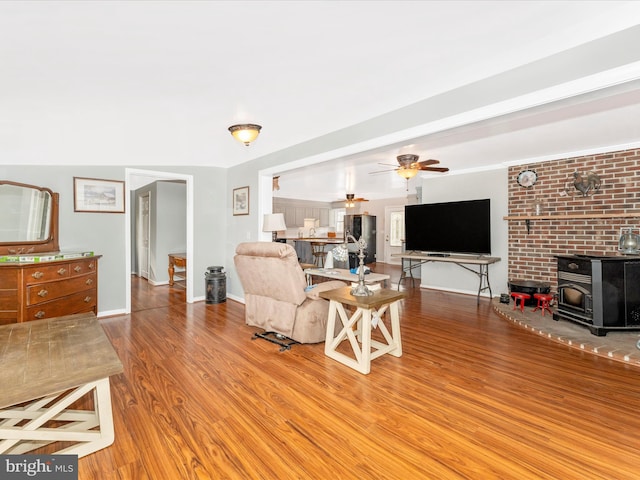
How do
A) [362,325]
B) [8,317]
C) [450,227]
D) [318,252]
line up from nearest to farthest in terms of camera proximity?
[362,325]
[8,317]
[450,227]
[318,252]

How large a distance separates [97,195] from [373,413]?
4.41 meters

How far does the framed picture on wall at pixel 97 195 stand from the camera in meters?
4.22

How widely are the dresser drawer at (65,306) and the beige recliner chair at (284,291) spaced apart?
6.50 ft

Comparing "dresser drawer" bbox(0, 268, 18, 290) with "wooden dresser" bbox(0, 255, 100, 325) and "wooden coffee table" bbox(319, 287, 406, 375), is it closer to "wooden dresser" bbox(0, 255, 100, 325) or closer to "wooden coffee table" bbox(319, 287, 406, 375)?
"wooden dresser" bbox(0, 255, 100, 325)

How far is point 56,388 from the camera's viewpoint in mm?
1557

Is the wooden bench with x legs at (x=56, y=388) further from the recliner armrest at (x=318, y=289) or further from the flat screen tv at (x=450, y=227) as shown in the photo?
the flat screen tv at (x=450, y=227)

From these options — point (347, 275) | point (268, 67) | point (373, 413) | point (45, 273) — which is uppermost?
point (268, 67)

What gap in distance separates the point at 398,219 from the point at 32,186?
9.34 m

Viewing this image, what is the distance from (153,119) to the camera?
11.4 ft

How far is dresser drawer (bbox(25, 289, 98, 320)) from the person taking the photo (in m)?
3.25

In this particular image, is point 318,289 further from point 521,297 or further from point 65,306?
point 521,297

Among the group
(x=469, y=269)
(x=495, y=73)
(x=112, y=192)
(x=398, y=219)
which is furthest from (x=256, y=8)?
(x=398, y=219)

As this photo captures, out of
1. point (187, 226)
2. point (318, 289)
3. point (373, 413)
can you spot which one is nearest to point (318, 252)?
point (187, 226)

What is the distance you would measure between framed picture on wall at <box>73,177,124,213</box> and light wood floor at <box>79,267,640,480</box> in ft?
6.64
